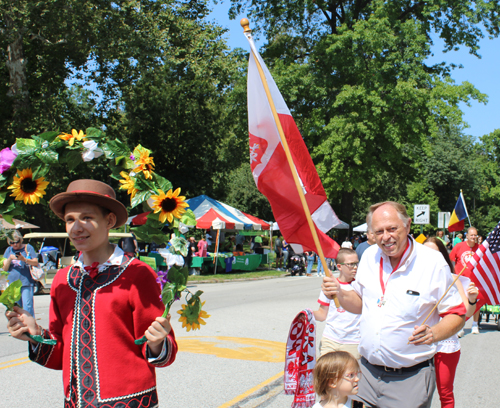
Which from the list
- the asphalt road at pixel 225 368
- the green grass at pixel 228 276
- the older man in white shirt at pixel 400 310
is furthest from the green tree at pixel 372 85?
the older man in white shirt at pixel 400 310

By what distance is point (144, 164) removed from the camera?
2.93 metres

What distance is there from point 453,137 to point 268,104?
62697 mm

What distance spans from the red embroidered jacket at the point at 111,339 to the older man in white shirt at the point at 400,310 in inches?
51.5

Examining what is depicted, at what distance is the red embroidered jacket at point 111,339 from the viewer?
2596mm

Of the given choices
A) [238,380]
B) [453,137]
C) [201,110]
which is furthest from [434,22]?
[453,137]

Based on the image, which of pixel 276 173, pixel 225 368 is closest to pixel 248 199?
pixel 225 368

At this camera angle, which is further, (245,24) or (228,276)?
(228,276)

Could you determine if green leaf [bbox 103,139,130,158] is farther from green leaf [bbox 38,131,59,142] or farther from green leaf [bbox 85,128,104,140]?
green leaf [bbox 38,131,59,142]

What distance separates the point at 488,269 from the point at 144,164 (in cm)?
359

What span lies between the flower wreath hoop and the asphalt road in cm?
309

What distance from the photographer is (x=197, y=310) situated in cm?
285

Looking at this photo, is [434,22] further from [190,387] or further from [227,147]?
[190,387]

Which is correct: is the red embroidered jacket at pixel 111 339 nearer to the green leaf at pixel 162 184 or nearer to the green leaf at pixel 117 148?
the green leaf at pixel 162 184

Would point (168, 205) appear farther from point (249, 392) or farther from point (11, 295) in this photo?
point (249, 392)
